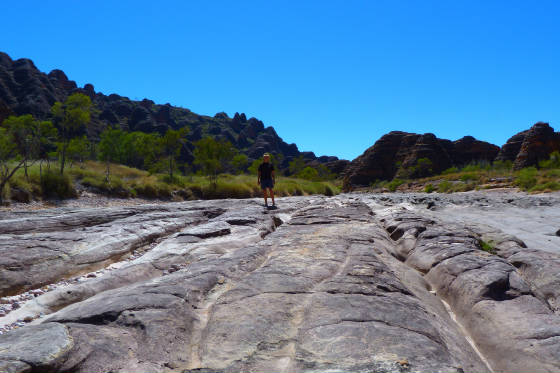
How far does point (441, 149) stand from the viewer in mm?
85688

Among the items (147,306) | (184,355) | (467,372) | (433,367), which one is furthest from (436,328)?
(147,306)

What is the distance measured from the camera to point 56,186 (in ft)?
51.9

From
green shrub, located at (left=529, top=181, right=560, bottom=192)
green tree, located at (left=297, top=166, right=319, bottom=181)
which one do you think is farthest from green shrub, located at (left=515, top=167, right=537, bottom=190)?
green tree, located at (left=297, top=166, right=319, bottom=181)

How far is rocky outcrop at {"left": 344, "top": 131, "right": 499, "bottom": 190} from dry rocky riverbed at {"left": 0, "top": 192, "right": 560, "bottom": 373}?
78.0 m

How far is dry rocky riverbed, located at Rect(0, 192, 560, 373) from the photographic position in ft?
7.23

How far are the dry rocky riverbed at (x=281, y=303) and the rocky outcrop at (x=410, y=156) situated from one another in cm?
7798

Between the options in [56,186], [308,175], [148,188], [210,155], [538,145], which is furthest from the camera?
[538,145]

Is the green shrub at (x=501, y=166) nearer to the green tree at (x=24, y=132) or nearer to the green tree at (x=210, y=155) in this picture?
the green tree at (x=210, y=155)

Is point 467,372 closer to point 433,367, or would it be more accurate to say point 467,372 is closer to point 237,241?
point 433,367

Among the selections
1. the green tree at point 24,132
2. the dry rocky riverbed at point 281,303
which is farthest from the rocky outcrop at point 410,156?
the dry rocky riverbed at point 281,303

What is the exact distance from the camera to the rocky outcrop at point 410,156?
80938 millimetres

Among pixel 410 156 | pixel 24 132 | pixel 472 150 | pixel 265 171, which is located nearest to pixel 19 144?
pixel 24 132

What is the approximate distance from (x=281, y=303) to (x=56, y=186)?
16473mm

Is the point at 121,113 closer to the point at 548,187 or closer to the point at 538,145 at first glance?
the point at 538,145
